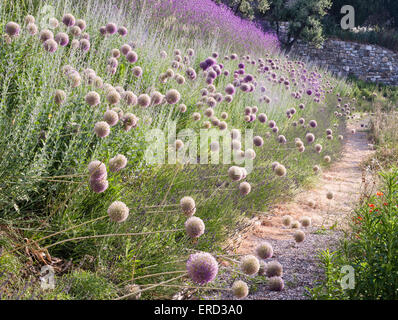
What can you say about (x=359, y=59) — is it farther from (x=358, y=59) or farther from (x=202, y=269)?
(x=202, y=269)

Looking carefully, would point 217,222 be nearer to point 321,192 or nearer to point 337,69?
point 321,192

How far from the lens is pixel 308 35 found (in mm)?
17688

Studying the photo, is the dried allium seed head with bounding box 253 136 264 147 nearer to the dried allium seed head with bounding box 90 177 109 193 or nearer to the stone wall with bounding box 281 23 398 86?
the dried allium seed head with bounding box 90 177 109 193

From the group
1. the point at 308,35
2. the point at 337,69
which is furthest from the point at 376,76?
the point at 308,35

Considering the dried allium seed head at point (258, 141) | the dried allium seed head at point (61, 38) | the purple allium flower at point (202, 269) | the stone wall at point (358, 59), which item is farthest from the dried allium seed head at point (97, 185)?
the stone wall at point (358, 59)

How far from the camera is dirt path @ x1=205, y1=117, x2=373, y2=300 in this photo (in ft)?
7.95

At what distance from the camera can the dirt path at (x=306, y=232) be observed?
2.42 m

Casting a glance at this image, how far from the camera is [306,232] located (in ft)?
12.0
